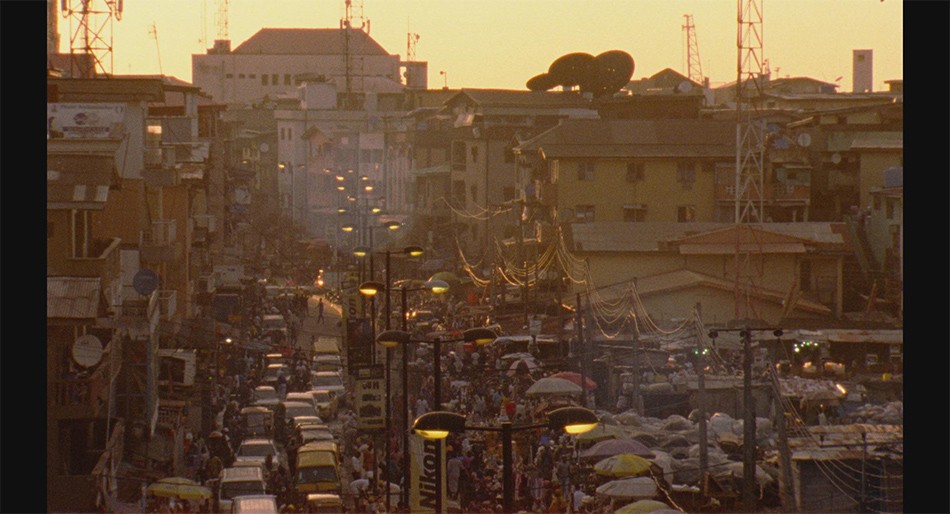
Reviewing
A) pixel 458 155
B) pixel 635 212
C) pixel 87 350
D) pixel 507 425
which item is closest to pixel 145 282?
pixel 87 350

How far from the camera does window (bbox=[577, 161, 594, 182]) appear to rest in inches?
1836

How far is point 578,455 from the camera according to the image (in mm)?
22219

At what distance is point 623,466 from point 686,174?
28041 mm

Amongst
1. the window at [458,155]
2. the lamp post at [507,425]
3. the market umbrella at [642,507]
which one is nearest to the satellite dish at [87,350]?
the market umbrella at [642,507]

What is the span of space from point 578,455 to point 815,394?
5.22m

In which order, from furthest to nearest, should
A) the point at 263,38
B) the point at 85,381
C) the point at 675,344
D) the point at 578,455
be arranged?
1. the point at 263,38
2. the point at 675,344
3. the point at 578,455
4. the point at 85,381

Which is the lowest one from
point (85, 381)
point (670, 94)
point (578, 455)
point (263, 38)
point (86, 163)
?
point (578, 455)

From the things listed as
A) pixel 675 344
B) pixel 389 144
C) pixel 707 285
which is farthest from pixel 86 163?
pixel 389 144

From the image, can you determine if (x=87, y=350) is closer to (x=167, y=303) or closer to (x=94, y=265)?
(x=94, y=265)

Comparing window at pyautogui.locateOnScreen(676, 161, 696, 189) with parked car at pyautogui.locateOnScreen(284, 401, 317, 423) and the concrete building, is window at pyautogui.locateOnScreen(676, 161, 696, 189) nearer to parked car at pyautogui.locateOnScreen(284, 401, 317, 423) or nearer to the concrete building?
parked car at pyautogui.locateOnScreen(284, 401, 317, 423)

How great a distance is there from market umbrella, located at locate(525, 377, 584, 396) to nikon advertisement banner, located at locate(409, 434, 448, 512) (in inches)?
393

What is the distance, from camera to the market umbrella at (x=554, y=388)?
83.7 ft

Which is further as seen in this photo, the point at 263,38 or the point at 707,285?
the point at 263,38

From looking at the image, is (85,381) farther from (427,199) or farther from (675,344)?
(427,199)
